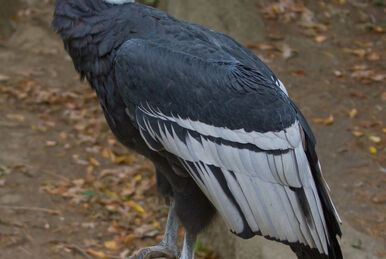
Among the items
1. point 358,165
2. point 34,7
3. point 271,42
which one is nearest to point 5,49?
point 34,7

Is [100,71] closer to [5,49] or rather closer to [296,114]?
[296,114]

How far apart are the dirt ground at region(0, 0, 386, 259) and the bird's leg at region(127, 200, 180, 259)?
1.05 metres

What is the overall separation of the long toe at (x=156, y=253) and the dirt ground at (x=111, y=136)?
105 centimetres

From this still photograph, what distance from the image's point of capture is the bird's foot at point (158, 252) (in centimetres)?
381

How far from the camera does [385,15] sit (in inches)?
317

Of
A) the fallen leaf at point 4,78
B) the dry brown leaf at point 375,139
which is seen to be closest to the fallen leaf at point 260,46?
the dry brown leaf at point 375,139

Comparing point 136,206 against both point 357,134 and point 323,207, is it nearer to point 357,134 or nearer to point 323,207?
point 357,134

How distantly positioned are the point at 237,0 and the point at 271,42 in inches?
26.7

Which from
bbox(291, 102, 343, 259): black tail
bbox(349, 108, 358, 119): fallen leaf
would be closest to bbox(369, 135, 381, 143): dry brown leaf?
bbox(349, 108, 358, 119): fallen leaf

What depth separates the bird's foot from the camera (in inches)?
150

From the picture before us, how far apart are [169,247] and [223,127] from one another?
1086 mm

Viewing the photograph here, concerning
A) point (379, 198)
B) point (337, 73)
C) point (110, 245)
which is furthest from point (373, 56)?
point (110, 245)

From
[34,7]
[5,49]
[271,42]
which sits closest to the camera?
[271,42]

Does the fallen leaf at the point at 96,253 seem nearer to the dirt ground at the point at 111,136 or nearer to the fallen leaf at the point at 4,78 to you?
the dirt ground at the point at 111,136
